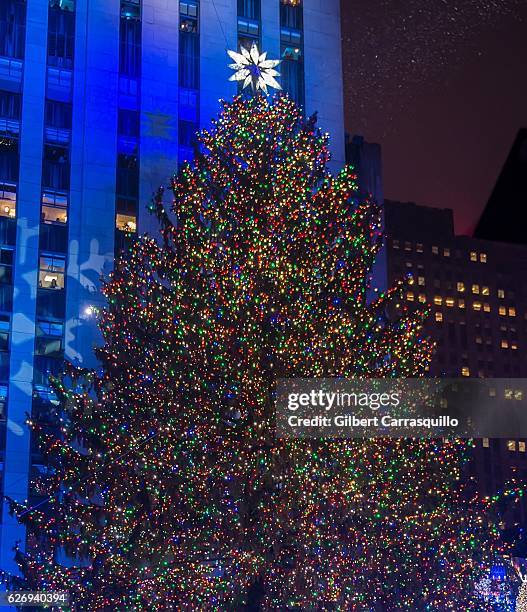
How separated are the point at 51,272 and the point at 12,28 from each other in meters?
13.6

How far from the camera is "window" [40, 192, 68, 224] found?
45281 millimetres

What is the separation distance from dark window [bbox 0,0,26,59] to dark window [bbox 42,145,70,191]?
18.0ft

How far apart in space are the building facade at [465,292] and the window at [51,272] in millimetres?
93894

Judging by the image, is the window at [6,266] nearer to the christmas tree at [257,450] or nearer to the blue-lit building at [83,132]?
the blue-lit building at [83,132]

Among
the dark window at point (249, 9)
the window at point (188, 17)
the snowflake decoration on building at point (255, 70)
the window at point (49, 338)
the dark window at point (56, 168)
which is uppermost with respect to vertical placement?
the dark window at point (249, 9)

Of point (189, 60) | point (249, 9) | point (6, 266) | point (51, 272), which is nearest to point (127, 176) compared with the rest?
point (51, 272)

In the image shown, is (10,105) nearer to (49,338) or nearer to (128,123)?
(128,123)

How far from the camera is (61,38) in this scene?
48.2 metres

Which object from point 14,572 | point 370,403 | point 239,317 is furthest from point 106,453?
point 14,572

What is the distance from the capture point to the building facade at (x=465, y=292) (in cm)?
13625

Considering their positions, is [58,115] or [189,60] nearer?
[58,115]

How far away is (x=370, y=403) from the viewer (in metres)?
23.9

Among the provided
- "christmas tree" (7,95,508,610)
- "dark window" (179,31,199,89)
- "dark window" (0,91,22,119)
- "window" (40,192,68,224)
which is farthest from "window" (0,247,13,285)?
"christmas tree" (7,95,508,610)

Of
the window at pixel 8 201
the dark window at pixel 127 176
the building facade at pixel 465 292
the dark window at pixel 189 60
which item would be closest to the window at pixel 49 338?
the window at pixel 8 201
